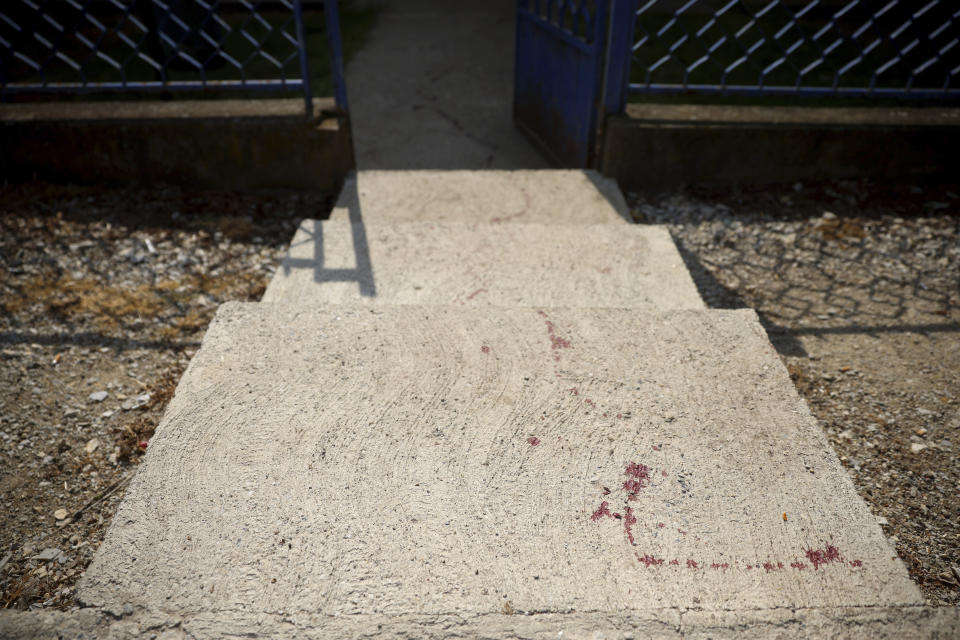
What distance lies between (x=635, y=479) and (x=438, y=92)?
562cm

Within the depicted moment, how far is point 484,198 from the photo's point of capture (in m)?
3.60

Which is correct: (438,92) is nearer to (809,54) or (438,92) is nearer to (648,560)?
(809,54)

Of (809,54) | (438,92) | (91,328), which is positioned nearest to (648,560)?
(91,328)

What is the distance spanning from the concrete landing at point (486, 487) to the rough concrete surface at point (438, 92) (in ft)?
10.3

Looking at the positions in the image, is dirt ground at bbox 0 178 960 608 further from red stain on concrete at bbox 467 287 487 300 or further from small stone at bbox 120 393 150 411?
red stain on concrete at bbox 467 287 487 300

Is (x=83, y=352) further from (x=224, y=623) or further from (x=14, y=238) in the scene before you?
(x=224, y=623)

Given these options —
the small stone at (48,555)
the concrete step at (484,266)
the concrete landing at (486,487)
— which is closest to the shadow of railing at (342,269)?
the concrete step at (484,266)

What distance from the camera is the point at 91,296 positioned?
308cm

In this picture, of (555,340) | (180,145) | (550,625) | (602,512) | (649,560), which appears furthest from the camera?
(180,145)

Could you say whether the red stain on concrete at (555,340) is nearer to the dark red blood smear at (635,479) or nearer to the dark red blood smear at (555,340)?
the dark red blood smear at (555,340)

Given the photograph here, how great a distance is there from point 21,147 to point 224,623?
374cm

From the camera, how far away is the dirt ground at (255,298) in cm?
211

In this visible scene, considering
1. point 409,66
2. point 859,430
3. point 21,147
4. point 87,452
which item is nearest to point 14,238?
point 21,147

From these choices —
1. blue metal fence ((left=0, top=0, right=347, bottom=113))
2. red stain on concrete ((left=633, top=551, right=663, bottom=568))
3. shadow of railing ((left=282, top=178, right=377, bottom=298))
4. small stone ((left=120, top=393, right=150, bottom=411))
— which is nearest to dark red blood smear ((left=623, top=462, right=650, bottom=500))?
red stain on concrete ((left=633, top=551, right=663, bottom=568))
